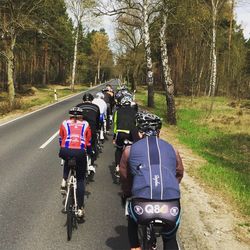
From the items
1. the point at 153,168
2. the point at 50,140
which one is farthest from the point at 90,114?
the point at 50,140

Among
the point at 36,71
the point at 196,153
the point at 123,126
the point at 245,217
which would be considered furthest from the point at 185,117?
the point at 36,71

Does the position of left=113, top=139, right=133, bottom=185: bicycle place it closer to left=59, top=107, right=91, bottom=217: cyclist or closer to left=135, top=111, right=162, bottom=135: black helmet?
left=59, top=107, right=91, bottom=217: cyclist

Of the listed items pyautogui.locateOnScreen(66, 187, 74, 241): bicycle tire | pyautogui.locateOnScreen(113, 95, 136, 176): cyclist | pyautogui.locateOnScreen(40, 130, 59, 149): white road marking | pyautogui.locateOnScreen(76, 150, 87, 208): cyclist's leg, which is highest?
pyautogui.locateOnScreen(113, 95, 136, 176): cyclist

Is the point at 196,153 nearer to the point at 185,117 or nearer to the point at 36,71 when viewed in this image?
the point at 185,117

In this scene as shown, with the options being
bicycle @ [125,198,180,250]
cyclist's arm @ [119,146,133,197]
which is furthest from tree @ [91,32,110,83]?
bicycle @ [125,198,180,250]

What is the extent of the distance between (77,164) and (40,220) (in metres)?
1.24

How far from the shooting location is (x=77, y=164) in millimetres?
6301

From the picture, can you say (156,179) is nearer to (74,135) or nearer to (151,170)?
(151,170)

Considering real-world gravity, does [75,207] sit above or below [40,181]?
above

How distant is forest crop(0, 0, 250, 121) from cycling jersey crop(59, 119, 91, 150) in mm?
13657

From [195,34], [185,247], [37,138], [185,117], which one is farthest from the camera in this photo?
[195,34]

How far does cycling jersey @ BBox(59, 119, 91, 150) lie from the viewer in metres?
6.30

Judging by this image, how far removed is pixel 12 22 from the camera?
2580 centimetres

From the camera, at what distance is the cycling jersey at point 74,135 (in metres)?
6.30
